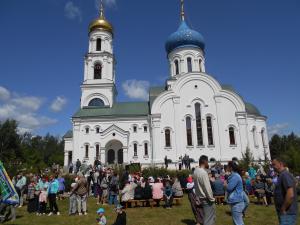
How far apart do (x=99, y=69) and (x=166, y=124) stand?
1236 centimetres

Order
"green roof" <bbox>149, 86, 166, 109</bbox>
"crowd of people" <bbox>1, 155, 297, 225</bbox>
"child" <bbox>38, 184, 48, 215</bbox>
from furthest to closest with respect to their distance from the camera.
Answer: "green roof" <bbox>149, 86, 166, 109</bbox> → "child" <bbox>38, 184, 48, 215</bbox> → "crowd of people" <bbox>1, 155, 297, 225</bbox>

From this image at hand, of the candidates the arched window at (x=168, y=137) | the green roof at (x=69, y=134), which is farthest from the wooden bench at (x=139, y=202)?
the green roof at (x=69, y=134)

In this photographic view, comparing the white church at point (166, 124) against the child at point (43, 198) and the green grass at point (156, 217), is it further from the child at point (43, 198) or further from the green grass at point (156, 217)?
the child at point (43, 198)

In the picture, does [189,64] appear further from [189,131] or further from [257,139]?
[257,139]

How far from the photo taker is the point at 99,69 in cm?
3753

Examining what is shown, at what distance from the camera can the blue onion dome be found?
124 feet

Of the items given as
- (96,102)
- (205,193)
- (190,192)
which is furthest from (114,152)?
(205,193)

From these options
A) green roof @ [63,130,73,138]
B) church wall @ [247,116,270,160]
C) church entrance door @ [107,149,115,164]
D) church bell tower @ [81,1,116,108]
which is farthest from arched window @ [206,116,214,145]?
green roof @ [63,130,73,138]

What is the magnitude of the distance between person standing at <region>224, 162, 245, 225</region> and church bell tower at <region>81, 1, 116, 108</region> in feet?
101

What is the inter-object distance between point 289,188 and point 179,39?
3522 centimetres

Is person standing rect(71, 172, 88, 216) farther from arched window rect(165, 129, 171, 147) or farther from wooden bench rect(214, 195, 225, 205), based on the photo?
arched window rect(165, 129, 171, 147)

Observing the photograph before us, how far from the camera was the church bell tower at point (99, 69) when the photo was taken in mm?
36500

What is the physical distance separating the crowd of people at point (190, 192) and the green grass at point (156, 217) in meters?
0.53

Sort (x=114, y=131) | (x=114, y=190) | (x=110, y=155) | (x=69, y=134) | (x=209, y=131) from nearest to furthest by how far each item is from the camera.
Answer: (x=114, y=190) < (x=114, y=131) < (x=209, y=131) < (x=110, y=155) < (x=69, y=134)
